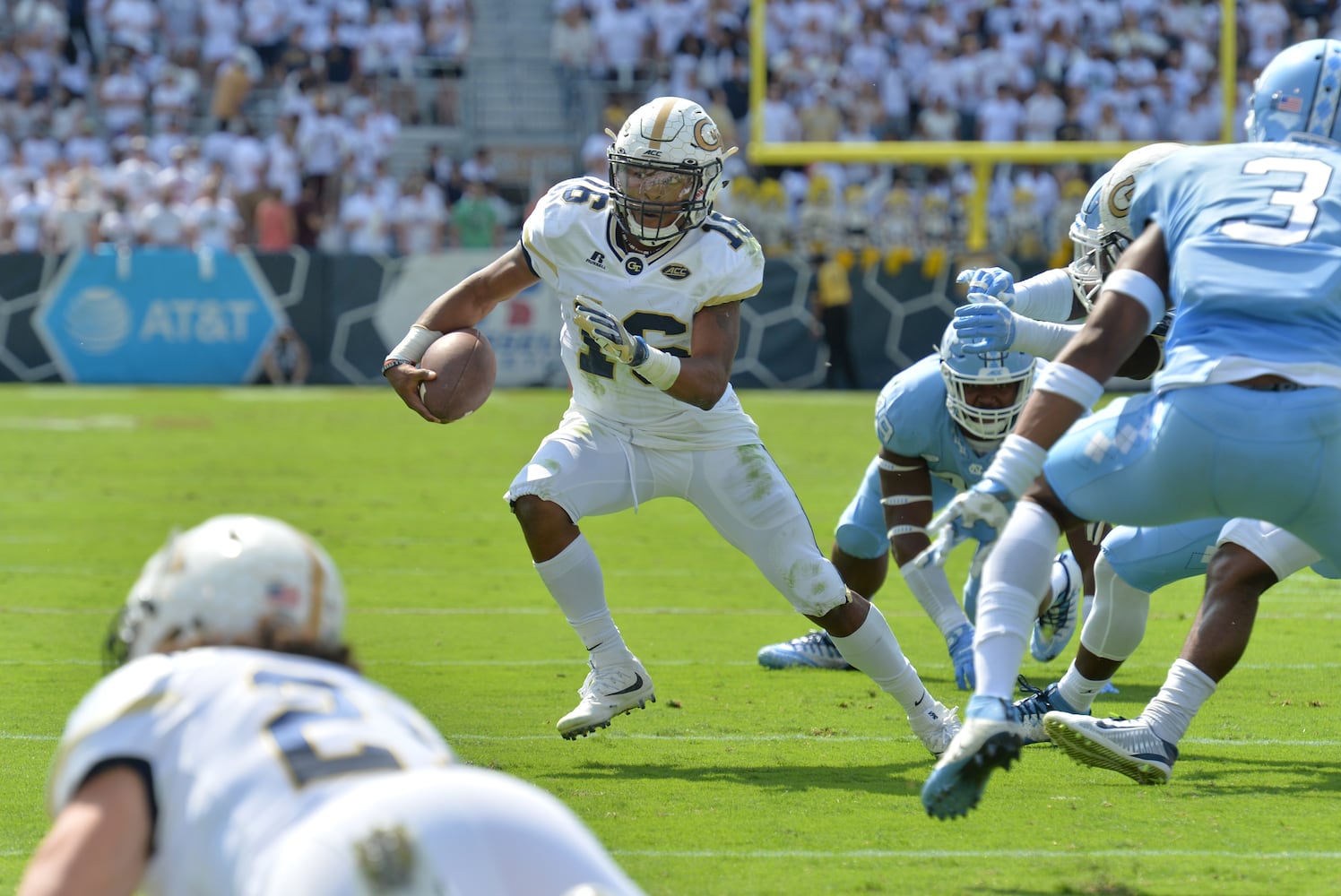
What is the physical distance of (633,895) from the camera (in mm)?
2137

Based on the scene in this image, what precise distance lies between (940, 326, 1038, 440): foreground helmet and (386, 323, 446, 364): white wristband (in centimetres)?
160

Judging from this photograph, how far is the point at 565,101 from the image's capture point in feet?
70.2

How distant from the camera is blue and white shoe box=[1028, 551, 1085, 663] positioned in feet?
19.4

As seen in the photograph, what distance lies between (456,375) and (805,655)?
1.82 m

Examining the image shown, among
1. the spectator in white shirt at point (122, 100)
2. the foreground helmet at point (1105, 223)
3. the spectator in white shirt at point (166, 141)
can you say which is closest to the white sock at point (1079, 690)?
the foreground helmet at point (1105, 223)

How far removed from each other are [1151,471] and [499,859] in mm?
1945

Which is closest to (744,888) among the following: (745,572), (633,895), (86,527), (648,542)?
(633,895)

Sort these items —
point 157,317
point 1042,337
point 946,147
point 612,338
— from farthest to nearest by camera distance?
1. point 157,317
2. point 946,147
3. point 612,338
4. point 1042,337

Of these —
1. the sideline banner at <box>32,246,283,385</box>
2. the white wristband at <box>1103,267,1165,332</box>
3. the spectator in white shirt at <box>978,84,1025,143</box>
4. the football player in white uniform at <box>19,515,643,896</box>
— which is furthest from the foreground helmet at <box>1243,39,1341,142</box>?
the sideline banner at <box>32,246,283,385</box>

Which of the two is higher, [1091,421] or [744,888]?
[1091,421]

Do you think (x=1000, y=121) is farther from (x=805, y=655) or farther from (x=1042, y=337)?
(x=1042, y=337)

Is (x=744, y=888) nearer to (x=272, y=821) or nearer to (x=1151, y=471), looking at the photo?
(x=1151, y=471)

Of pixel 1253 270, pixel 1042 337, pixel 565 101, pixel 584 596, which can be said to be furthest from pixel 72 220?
pixel 1253 270

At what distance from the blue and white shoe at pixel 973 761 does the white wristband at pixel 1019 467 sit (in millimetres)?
470
